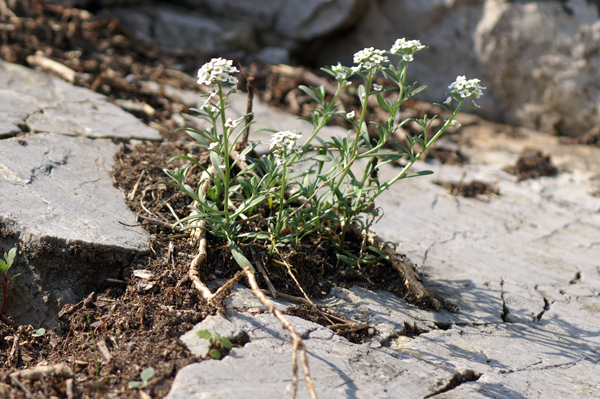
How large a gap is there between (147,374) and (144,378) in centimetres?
2

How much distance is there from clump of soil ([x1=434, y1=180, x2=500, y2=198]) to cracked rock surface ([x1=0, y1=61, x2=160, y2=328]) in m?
2.55

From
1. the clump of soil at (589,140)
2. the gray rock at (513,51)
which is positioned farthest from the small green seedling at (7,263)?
the clump of soil at (589,140)

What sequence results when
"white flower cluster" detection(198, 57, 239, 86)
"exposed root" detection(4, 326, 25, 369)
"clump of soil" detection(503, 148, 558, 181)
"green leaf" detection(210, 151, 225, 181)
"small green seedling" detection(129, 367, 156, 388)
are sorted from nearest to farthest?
"small green seedling" detection(129, 367, 156, 388)
"white flower cluster" detection(198, 57, 239, 86)
"exposed root" detection(4, 326, 25, 369)
"green leaf" detection(210, 151, 225, 181)
"clump of soil" detection(503, 148, 558, 181)

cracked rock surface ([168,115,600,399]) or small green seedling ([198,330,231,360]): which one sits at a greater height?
cracked rock surface ([168,115,600,399])

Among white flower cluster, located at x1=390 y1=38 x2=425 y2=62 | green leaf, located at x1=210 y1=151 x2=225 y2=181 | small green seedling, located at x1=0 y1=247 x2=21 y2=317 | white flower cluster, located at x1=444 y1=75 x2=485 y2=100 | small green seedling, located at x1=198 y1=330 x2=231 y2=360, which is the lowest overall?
small green seedling, located at x1=0 y1=247 x2=21 y2=317

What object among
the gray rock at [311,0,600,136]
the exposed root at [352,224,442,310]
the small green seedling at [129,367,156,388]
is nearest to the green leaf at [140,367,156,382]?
the small green seedling at [129,367,156,388]

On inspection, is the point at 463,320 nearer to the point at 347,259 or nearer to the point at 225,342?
the point at 347,259

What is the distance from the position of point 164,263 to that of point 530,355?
72.1 inches

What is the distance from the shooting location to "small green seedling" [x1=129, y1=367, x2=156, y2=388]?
5.69 feet

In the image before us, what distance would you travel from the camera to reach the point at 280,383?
1797 millimetres

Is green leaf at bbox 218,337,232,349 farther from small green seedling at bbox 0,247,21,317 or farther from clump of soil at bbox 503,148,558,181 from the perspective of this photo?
clump of soil at bbox 503,148,558,181

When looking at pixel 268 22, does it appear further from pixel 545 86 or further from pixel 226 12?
pixel 545 86

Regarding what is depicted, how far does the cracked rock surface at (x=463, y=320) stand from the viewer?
6.28 ft

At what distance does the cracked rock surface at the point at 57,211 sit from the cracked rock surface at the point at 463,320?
0.76 meters
